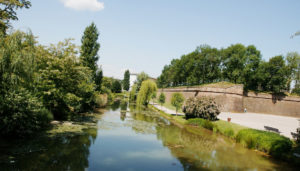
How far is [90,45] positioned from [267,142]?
21.1 meters

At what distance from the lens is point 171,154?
10344 mm

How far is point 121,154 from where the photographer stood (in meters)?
9.57

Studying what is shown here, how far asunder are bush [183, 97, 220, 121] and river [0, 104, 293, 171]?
706cm

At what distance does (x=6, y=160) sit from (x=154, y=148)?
6900 millimetres

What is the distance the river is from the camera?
7602 millimetres

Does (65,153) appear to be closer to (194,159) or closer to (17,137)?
(17,137)

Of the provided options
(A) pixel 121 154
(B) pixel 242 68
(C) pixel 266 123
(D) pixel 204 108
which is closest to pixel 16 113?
(A) pixel 121 154

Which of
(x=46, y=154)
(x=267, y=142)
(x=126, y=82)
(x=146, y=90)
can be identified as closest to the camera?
(x=46, y=154)

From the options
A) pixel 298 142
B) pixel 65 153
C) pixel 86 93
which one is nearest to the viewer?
pixel 65 153

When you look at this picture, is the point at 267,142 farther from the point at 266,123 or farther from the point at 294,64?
the point at 294,64

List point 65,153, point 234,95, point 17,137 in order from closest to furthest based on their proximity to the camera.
A: point 65,153
point 17,137
point 234,95

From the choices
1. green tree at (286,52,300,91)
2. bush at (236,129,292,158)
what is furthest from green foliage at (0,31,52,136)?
green tree at (286,52,300,91)

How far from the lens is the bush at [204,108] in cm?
2053

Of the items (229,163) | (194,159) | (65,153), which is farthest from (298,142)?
(65,153)
